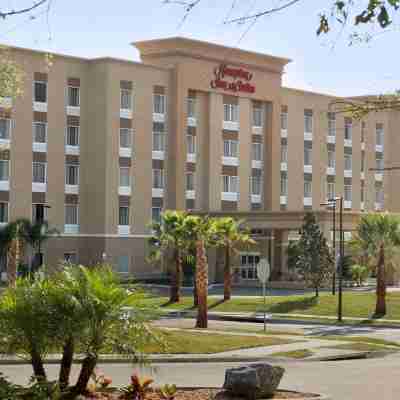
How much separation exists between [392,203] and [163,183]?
29.5 m

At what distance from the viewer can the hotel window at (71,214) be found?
79625 millimetres

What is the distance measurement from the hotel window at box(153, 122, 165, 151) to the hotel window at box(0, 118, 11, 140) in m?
12.9

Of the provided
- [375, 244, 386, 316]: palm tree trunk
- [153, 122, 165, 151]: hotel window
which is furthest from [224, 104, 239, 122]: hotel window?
[375, 244, 386, 316]: palm tree trunk

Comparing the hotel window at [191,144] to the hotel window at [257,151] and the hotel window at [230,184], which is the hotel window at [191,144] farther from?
the hotel window at [257,151]

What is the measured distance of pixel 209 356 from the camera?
30656mm

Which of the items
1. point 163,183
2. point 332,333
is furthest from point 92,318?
point 163,183

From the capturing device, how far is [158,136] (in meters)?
83.9

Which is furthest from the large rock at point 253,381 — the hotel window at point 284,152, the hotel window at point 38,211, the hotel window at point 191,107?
the hotel window at point 284,152

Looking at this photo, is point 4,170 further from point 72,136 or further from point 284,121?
point 284,121

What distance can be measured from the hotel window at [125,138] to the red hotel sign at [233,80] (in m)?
9.40

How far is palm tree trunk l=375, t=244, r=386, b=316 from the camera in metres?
59.6

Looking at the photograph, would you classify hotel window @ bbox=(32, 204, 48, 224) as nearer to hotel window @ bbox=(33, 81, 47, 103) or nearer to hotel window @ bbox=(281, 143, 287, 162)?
hotel window @ bbox=(33, 81, 47, 103)

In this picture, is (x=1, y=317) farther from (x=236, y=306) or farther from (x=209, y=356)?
(x=236, y=306)

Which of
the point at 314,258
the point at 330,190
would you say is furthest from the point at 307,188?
the point at 314,258
